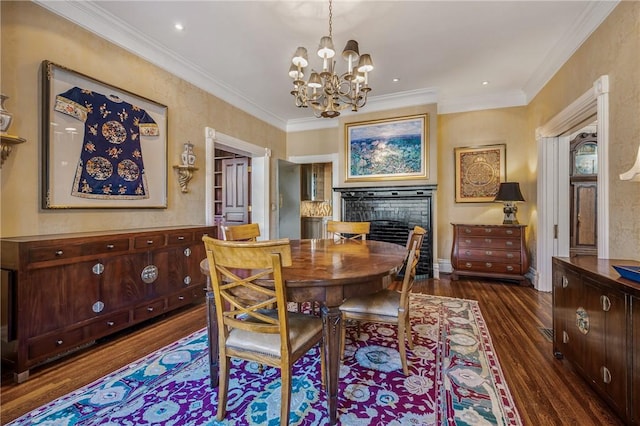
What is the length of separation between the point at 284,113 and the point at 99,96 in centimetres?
315

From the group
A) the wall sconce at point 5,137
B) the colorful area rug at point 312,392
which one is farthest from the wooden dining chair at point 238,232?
the wall sconce at point 5,137

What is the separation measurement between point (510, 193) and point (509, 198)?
8cm

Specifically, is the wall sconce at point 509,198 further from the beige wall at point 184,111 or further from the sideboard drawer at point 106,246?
the sideboard drawer at point 106,246

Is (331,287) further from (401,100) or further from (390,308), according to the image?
(401,100)

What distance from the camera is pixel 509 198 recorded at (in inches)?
160

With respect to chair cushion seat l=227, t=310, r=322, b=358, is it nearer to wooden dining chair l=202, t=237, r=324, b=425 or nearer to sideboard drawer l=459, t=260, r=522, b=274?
wooden dining chair l=202, t=237, r=324, b=425

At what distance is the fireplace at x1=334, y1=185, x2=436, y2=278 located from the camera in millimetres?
4512

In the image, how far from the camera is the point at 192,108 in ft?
11.9

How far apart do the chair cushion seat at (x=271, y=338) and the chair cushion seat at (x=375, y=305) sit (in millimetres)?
462

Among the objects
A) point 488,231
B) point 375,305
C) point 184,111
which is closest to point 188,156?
point 184,111

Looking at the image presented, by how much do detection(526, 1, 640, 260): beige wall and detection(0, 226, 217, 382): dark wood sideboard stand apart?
3.84 metres

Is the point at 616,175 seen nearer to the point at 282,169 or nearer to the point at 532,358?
the point at 532,358

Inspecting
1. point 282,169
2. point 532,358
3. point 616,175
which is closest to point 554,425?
point 532,358

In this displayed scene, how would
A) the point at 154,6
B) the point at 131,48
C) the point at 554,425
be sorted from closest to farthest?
1. the point at 554,425
2. the point at 154,6
3. the point at 131,48
